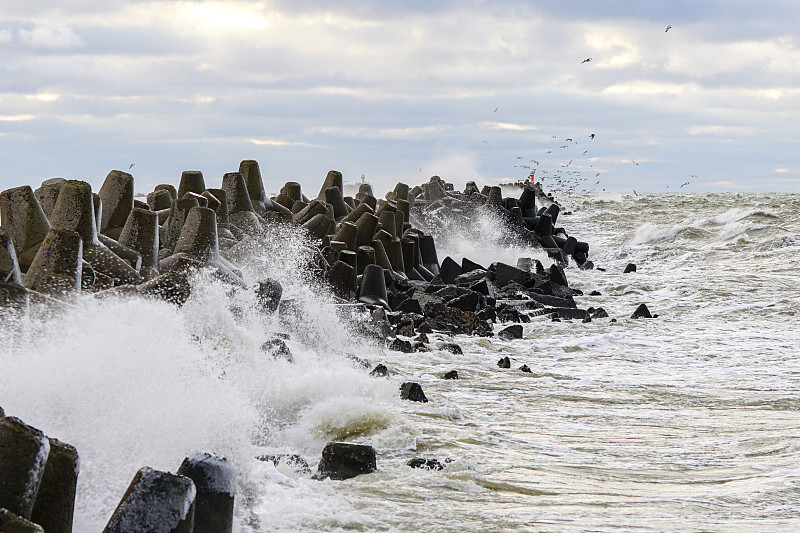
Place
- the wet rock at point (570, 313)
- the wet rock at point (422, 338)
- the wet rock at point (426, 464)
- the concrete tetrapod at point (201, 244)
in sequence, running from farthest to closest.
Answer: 1. the wet rock at point (570, 313)
2. the wet rock at point (422, 338)
3. the concrete tetrapod at point (201, 244)
4. the wet rock at point (426, 464)

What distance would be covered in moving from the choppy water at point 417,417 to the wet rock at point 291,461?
0.06 m

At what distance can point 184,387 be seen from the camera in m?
4.12

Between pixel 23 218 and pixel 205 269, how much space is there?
1425 millimetres

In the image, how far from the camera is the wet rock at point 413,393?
216 inches

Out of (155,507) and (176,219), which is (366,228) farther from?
(155,507)

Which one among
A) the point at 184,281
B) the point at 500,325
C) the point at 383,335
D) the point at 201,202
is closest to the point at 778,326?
the point at 500,325

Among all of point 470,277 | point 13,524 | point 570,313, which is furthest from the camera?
point 470,277

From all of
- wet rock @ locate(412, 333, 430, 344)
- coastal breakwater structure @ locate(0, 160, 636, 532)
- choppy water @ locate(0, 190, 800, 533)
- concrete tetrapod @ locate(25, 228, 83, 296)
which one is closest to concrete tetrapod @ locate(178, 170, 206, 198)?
coastal breakwater structure @ locate(0, 160, 636, 532)

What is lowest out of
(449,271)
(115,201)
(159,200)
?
(449,271)

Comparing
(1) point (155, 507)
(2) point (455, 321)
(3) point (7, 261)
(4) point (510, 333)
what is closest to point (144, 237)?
(3) point (7, 261)

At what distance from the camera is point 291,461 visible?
3979mm

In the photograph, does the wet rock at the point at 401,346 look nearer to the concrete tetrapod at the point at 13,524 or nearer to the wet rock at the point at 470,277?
the wet rock at the point at 470,277

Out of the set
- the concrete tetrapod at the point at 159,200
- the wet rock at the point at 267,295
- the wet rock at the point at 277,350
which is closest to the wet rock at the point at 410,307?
the wet rock at the point at 267,295

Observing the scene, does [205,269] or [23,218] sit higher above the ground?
[23,218]
